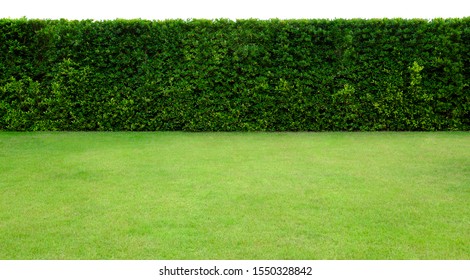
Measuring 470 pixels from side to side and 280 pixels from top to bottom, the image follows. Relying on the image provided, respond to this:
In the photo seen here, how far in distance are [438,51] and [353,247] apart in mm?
12650

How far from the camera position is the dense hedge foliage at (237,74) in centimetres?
1616

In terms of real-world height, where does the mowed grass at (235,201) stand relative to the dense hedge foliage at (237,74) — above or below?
below

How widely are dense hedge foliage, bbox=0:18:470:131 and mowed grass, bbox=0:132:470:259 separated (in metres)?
3.70

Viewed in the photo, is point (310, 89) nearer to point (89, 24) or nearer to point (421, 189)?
point (89, 24)

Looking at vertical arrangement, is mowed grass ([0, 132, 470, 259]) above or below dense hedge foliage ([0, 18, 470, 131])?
below

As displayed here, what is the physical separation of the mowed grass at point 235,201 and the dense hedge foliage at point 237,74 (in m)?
3.70

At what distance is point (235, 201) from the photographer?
23.6ft

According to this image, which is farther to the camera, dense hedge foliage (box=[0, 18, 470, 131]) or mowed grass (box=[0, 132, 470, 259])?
dense hedge foliage (box=[0, 18, 470, 131])

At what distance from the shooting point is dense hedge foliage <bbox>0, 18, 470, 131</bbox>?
16156mm

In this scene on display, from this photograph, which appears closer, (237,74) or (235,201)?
(235,201)

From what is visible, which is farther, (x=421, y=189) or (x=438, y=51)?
(x=438, y=51)

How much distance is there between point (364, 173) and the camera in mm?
9234

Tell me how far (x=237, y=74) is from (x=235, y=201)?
9537mm

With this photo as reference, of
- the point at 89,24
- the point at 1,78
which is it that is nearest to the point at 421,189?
the point at 89,24
